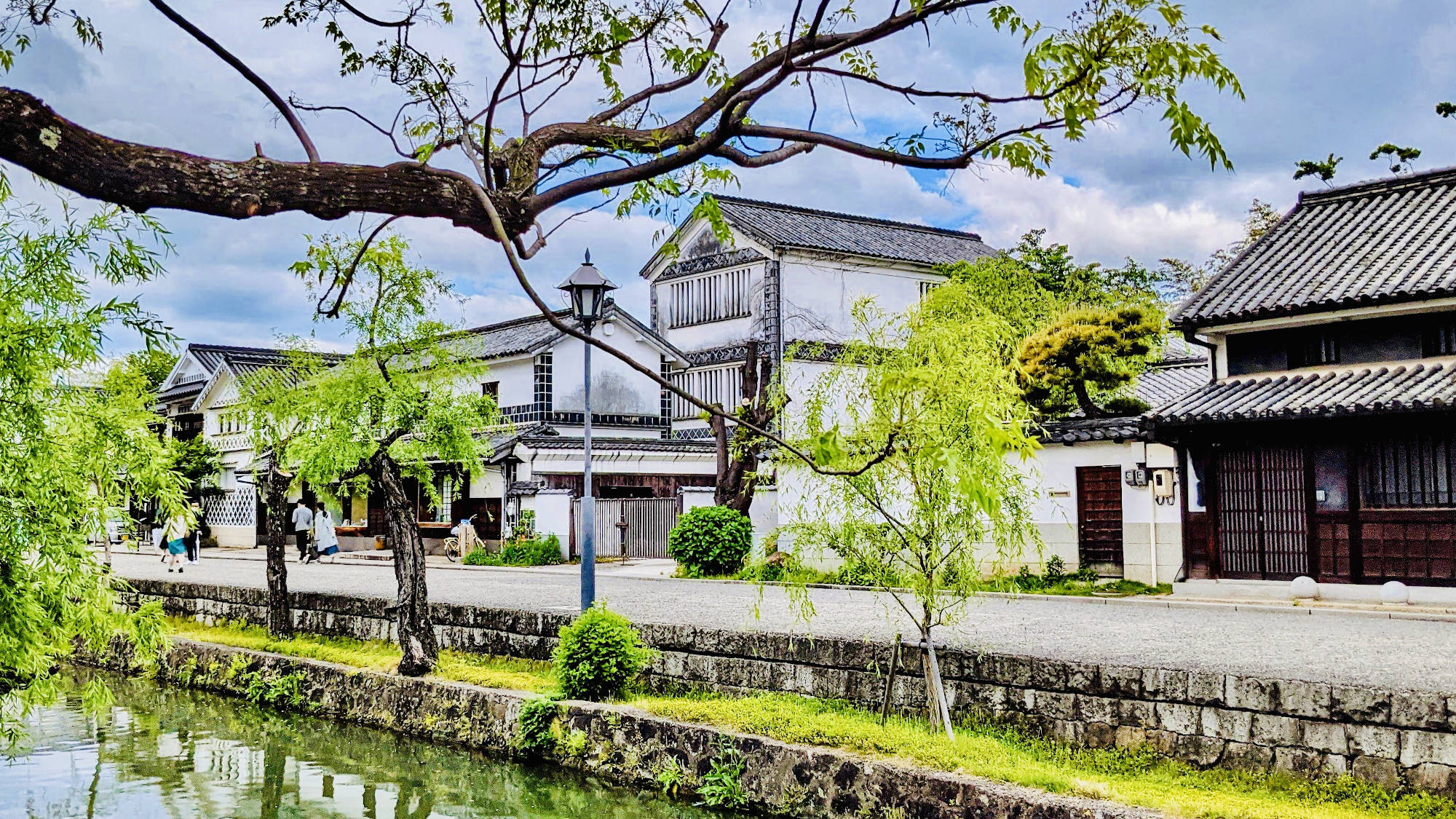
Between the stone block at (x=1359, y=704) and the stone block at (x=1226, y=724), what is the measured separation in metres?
0.53

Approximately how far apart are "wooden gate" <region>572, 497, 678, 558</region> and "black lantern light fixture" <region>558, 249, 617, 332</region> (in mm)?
17420

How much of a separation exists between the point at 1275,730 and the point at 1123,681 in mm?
1048

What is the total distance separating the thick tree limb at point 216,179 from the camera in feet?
11.4

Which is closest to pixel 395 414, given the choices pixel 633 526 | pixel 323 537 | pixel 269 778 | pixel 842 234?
pixel 269 778

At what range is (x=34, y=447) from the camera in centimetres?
789

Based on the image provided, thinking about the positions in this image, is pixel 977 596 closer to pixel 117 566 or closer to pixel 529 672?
pixel 529 672

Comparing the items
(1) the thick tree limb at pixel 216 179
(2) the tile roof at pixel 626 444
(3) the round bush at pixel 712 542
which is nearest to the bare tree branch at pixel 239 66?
(1) the thick tree limb at pixel 216 179

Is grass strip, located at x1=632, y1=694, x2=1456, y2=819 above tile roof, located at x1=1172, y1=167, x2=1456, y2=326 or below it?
below

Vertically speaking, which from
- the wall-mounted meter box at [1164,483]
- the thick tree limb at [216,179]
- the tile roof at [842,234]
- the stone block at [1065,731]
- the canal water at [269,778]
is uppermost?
the tile roof at [842,234]

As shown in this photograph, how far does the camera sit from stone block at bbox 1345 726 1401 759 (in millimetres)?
6891

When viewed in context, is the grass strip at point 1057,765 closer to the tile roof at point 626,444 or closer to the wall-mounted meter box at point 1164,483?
the wall-mounted meter box at point 1164,483

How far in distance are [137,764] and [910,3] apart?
36.8 feet

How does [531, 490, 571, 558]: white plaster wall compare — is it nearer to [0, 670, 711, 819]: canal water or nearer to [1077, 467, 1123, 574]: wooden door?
[1077, 467, 1123, 574]: wooden door

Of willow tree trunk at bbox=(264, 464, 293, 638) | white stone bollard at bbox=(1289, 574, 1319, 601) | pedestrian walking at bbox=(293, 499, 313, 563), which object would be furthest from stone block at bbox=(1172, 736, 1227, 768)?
pedestrian walking at bbox=(293, 499, 313, 563)
